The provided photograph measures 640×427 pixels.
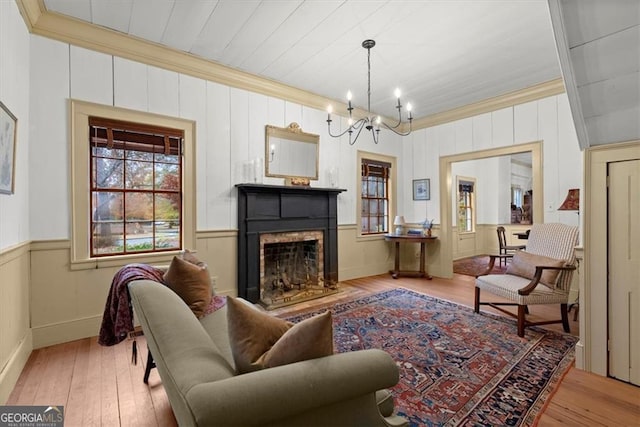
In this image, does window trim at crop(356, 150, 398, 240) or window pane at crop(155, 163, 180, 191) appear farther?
window trim at crop(356, 150, 398, 240)

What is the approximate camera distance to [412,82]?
3924 mm

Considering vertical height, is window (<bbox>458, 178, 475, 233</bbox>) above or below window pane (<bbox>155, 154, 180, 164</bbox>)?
below

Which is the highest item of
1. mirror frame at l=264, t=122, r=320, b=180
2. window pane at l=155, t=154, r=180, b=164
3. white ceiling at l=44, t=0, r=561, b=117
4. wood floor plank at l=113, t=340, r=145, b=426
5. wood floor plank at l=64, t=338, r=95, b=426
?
white ceiling at l=44, t=0, r=561, b=117

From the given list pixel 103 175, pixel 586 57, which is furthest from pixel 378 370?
pixel 103 175

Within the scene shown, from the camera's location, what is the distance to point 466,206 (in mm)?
7680

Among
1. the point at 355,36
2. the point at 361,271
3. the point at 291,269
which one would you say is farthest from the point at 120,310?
the point at 361,271

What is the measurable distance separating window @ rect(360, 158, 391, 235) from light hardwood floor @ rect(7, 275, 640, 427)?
11.6 feet

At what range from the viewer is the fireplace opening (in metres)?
3.86

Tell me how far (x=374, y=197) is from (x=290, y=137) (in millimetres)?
2115

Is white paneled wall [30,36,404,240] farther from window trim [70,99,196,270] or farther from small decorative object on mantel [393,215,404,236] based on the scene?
small decorative object on mantel [393,215,404,236]

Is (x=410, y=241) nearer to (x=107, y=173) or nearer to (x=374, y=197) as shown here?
(x=374, y=197)

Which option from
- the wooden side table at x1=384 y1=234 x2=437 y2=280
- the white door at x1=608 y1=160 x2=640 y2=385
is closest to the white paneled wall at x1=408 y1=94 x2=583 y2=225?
the wooden side table at x1=384 y1=234 x2=437 y2=280

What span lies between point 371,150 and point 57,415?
499 cm

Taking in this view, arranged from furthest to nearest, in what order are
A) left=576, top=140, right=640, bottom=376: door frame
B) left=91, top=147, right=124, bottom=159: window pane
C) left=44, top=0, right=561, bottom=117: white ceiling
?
left=91, top=147, right=124, bottom=159: window pane < left=44, top=0, right=561, bottom=117: white ceiling < left=576, top=140, right=640, bottom=376: door frame
